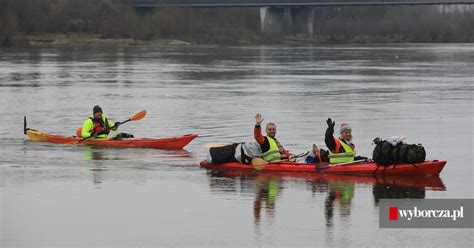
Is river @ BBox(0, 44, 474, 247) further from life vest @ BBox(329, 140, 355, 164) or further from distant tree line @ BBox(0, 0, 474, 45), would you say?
distant tree line @ BBox(0, 0, 474, 45)

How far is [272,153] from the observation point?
21875 millimetres

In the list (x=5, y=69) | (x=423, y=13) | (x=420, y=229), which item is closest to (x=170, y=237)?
(x=420, y=229)

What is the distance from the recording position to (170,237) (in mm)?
16047

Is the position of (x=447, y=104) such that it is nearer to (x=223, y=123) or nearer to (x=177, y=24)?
(x=223, y=123)

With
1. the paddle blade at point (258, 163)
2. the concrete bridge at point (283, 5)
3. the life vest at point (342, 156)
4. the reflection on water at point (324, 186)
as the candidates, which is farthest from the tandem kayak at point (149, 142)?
the concrete bridge at point (283, 5)

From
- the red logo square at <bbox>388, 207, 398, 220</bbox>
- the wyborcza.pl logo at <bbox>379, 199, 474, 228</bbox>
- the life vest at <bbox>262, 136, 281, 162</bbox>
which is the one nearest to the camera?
the wyborcza.pl logo at <bbox>379, 199, 474, 228</bbox>

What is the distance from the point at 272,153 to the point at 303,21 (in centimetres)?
12060

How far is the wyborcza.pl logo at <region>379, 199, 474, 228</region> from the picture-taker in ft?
54.2

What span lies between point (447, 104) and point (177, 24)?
92694 millimetres

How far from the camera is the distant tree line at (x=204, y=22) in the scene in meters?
120

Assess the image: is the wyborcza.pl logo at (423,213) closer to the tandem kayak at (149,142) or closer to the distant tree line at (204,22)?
the tandem kayak at (149,142)

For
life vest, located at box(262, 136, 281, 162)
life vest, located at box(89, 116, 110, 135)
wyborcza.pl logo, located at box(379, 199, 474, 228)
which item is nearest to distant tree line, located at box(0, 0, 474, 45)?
Result: life vest, located at box(89, 116, 110, 135)

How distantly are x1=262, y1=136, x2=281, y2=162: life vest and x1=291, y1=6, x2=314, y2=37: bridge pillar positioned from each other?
392ft

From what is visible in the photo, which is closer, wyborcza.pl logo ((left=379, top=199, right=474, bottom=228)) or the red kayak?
wyborcza.pl logo ((left=379, top=199, right=474, bottom=228))
